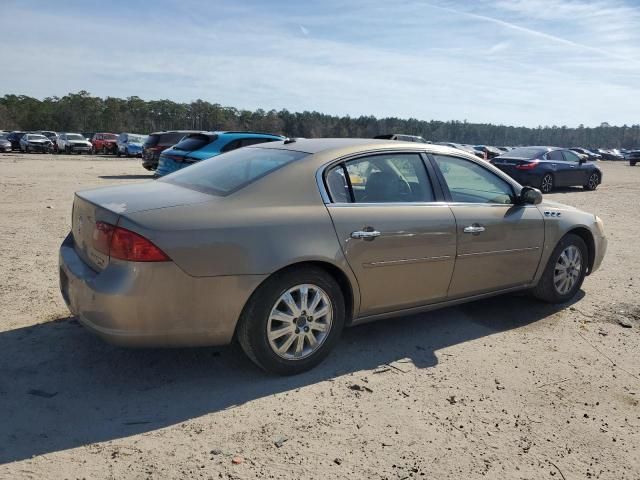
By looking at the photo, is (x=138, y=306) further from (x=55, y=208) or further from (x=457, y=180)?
(x=55, y=208)

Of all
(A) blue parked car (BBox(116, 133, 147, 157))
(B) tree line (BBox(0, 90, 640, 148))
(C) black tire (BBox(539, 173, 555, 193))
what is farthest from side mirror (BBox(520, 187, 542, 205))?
(B) tree line (BBox(0, 90, 640, 148))

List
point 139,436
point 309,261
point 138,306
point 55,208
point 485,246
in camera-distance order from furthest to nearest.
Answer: point 55,208
point 485,246
point 309,261
point 138,306
point 139,436

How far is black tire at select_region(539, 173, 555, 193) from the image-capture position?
17.1m

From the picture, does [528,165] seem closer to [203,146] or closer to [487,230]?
[203,146]

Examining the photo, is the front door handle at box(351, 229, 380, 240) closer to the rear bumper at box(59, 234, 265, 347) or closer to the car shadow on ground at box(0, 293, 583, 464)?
the rear bumper at box(59, 234, 265, 347)

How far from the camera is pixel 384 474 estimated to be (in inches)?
105

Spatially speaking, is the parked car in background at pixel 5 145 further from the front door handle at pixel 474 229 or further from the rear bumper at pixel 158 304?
the front door handle at pixel 474 229

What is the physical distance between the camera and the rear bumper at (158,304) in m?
3.09

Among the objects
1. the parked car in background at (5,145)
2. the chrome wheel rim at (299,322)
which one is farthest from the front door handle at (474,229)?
the parked car in background at (5,145)

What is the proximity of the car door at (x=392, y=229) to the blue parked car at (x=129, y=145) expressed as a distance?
34238mm

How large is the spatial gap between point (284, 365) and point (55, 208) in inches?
317

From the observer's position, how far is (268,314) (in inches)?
135

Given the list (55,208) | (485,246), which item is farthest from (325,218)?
(55,208)

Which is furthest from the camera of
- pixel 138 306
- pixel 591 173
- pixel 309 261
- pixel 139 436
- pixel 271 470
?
pixel 591 173
